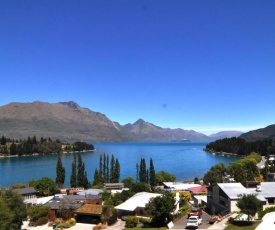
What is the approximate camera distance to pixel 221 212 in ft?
117

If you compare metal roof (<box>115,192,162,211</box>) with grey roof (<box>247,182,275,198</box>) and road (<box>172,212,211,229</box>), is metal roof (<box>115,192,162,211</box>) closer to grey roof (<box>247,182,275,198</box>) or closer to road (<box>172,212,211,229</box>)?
road (<box>172,212,211,229</box>)

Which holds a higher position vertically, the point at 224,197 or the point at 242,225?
the point at 224,197

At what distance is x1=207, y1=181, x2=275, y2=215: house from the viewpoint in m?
34.6

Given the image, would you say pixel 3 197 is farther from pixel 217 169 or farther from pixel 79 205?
pixel 217 169

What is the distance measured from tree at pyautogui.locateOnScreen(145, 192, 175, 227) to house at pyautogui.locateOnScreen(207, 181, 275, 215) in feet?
20.0

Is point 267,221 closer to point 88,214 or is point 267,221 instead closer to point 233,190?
point 233,190

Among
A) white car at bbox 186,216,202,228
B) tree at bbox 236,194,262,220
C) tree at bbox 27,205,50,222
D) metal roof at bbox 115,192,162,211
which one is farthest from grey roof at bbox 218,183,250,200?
tree at bbox 27,205,50,222

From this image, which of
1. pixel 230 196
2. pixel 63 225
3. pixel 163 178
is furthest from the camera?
pixel 163 178

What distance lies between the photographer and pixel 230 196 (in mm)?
34844

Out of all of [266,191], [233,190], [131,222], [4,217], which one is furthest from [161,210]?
[4,217]

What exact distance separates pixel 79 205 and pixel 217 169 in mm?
51614

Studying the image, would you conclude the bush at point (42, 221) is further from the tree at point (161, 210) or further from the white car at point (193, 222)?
the white car at point (193, 222)

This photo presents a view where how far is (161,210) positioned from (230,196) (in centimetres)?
771

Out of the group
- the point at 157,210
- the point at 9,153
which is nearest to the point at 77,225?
the point at 157,210
